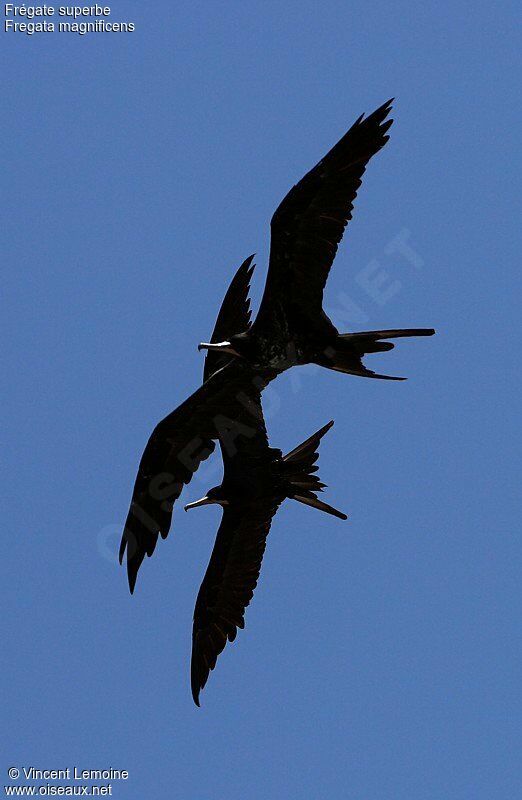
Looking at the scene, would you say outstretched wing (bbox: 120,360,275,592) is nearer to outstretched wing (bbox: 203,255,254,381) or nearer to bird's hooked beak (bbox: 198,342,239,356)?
bird's hooked beak (bbox: 198,342,239,356)

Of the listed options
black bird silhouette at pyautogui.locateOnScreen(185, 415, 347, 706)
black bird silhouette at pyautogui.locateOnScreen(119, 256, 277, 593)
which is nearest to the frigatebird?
black bird silhouette at pyautogui.locateOnScreen(119, 256, 277, 593)

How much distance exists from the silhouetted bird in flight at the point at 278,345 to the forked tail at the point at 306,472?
499mm

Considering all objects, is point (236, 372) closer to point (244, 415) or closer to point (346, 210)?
point (244, 415)

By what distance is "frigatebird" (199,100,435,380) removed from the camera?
11.3 metres

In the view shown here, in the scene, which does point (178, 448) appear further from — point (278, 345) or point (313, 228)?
point (313, 228)

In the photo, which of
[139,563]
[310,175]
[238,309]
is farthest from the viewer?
[238,309]

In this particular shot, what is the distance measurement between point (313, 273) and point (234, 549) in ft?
10.5

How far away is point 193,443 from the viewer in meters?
13.4

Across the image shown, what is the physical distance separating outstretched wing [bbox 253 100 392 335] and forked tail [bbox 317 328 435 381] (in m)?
0.26

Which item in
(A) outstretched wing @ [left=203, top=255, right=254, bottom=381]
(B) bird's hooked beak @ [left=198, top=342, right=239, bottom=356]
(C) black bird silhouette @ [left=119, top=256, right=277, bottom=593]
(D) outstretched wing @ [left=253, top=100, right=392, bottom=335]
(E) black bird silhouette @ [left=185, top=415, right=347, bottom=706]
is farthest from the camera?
(A) outstretched wing @ [left=203, top=255, right=254, bottom=381]

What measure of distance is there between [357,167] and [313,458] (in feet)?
10.3

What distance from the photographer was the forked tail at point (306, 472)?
1355 cm

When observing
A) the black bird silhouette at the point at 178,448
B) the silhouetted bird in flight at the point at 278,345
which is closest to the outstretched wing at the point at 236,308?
the silhouetted bird in flight at the point at 278,345

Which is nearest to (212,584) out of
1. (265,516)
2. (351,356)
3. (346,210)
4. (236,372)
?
(265,516)
